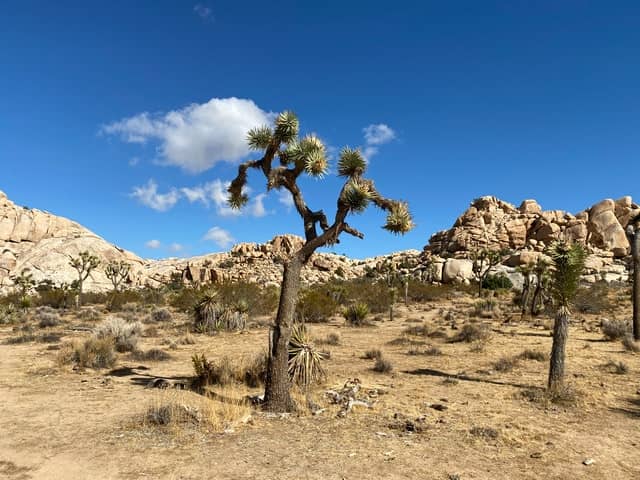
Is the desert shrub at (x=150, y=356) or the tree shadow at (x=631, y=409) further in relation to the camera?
the desert shrub at (x=150, y=356)

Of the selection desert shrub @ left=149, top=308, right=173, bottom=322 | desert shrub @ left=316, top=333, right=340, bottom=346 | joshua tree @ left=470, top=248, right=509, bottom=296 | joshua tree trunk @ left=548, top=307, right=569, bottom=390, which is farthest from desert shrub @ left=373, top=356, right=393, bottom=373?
joshua tree @ left=470, top=248, right=509, bottom=296

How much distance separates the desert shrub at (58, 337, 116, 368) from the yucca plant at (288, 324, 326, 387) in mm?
5940

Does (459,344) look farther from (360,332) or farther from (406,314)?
(406,314)

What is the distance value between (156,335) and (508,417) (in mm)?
14945

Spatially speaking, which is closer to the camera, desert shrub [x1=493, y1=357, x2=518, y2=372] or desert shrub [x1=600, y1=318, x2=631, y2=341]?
desert shrub [x1=493, y1=357, x2=518, y2=372]

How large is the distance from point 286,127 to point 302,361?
488 cm

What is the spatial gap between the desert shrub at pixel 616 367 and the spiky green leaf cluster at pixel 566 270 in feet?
9.26

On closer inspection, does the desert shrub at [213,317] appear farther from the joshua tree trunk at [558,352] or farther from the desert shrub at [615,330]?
the desert shrub at [615,330]

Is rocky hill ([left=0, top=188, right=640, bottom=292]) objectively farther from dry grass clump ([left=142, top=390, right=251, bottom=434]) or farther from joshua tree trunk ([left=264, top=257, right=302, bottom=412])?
dry grass clump ([left=142, top=390, right=251, bottom=434])

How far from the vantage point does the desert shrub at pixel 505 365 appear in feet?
38.5

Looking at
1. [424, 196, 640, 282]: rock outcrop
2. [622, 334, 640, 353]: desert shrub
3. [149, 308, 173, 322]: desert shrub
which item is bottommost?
[149, 308, 173, 322]: desert shrub

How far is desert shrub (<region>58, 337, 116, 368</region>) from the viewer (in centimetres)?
1166

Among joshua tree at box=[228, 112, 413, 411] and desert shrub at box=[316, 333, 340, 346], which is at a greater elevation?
joshua tree at box=[228, 112, 413, 411]

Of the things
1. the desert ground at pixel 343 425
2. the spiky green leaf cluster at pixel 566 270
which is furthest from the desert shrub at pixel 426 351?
the spiky green leaf cluster at pixel 566 270
